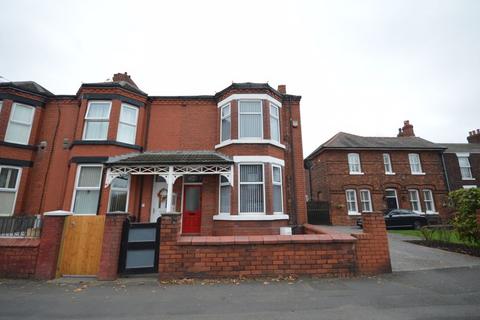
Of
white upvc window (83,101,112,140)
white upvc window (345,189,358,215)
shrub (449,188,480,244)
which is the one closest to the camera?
shrub (449,188,480,244)

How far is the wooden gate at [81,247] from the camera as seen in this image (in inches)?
222

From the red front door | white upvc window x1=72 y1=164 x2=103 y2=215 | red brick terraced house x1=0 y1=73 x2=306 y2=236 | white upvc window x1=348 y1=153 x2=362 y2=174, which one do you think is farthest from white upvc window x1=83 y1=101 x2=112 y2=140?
white upvc window x1=348 y1=153 x2=362 y2=174

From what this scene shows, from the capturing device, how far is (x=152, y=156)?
9703mm

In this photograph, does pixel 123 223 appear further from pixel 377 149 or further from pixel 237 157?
pixel 377 149

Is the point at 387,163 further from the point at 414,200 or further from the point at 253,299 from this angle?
the point at 253,299

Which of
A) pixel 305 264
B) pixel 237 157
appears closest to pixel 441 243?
pixel 305 264

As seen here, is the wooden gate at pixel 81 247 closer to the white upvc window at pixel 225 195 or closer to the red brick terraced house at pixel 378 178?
the white upvc window at pixel 225 195

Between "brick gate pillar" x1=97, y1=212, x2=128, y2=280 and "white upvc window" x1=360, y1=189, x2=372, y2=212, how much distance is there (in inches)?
753

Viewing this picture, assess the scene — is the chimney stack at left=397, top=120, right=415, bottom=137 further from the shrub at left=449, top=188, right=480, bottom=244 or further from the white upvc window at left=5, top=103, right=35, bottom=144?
the white upvc window at left=5, top=103, right=35, bottom=144

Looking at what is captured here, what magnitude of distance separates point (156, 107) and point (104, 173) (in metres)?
4.26

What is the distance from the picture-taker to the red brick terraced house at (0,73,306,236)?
9250 millimetres

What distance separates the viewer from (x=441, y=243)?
9.57m

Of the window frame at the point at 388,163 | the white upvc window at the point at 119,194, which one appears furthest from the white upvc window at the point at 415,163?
the white upvc window at the point at 119,194

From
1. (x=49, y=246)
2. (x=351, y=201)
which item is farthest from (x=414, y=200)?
(x=49, y=246)
